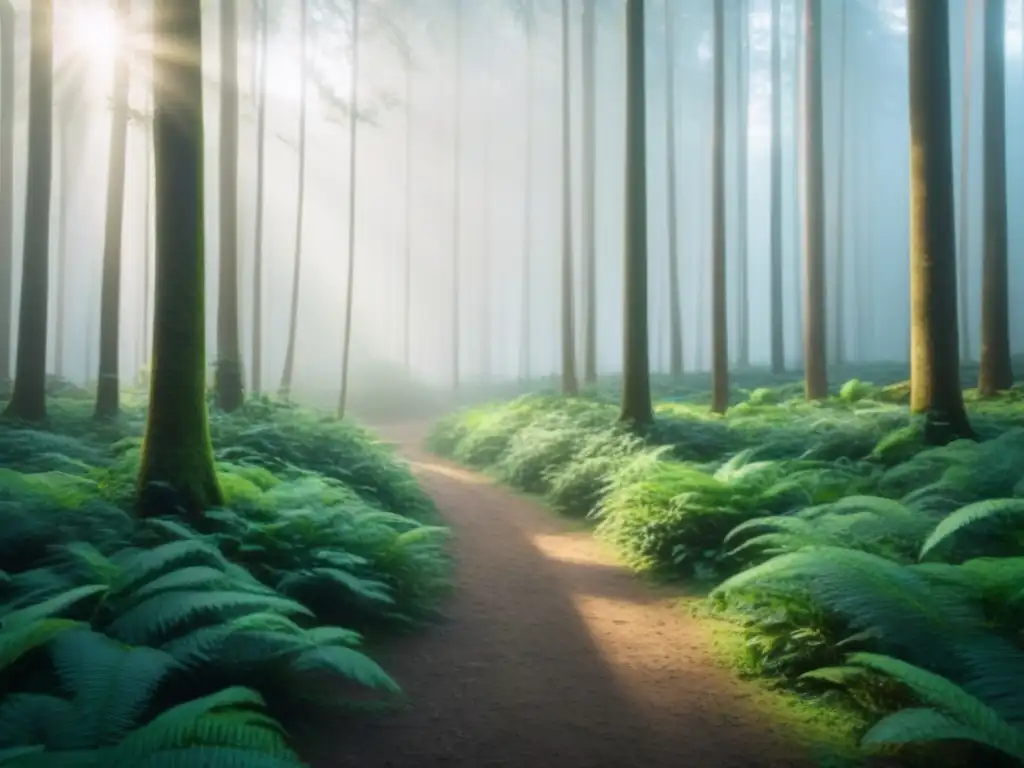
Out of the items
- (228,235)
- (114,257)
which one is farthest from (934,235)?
(114,257)

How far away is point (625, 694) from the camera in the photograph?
4.85 meters

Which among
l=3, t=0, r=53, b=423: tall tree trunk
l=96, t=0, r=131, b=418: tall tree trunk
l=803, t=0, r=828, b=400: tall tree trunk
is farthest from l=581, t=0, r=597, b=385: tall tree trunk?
l=3, t=0, r=53, b=423: tall tree trunk

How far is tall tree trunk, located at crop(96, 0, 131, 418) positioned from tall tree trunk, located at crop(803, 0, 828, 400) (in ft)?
46.5

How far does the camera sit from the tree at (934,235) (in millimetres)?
9008

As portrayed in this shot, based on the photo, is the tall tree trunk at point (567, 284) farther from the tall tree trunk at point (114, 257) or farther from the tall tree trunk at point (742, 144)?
the tall tree trunk at point (114, 257)

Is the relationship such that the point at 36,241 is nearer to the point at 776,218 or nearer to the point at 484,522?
the point at 484,522

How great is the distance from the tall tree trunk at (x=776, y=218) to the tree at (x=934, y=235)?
16107 millimetres

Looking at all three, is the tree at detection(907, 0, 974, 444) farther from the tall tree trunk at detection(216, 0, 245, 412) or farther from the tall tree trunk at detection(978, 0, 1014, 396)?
the tall tree trunk at detection(216, 0, 245, 412)

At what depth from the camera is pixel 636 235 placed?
12.3 metres

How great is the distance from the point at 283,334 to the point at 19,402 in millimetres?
43124

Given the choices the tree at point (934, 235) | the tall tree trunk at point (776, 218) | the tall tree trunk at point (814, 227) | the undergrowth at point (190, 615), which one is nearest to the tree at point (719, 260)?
the tall tree trunk at point (814, 227)

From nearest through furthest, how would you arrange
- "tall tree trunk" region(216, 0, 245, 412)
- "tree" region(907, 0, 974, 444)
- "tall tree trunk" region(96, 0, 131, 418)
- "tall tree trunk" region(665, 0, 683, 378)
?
"tree" region(907, 0, 974, 444) < "tall tree trunk" region(96, 0, 131, 418) < "tall tree trunk" region(216, 0, 245, 412) < "tall tree trunk" region(665, 0, 683, 378)

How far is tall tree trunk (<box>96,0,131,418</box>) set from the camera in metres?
13.4

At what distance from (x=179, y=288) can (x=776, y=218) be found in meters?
23.1
